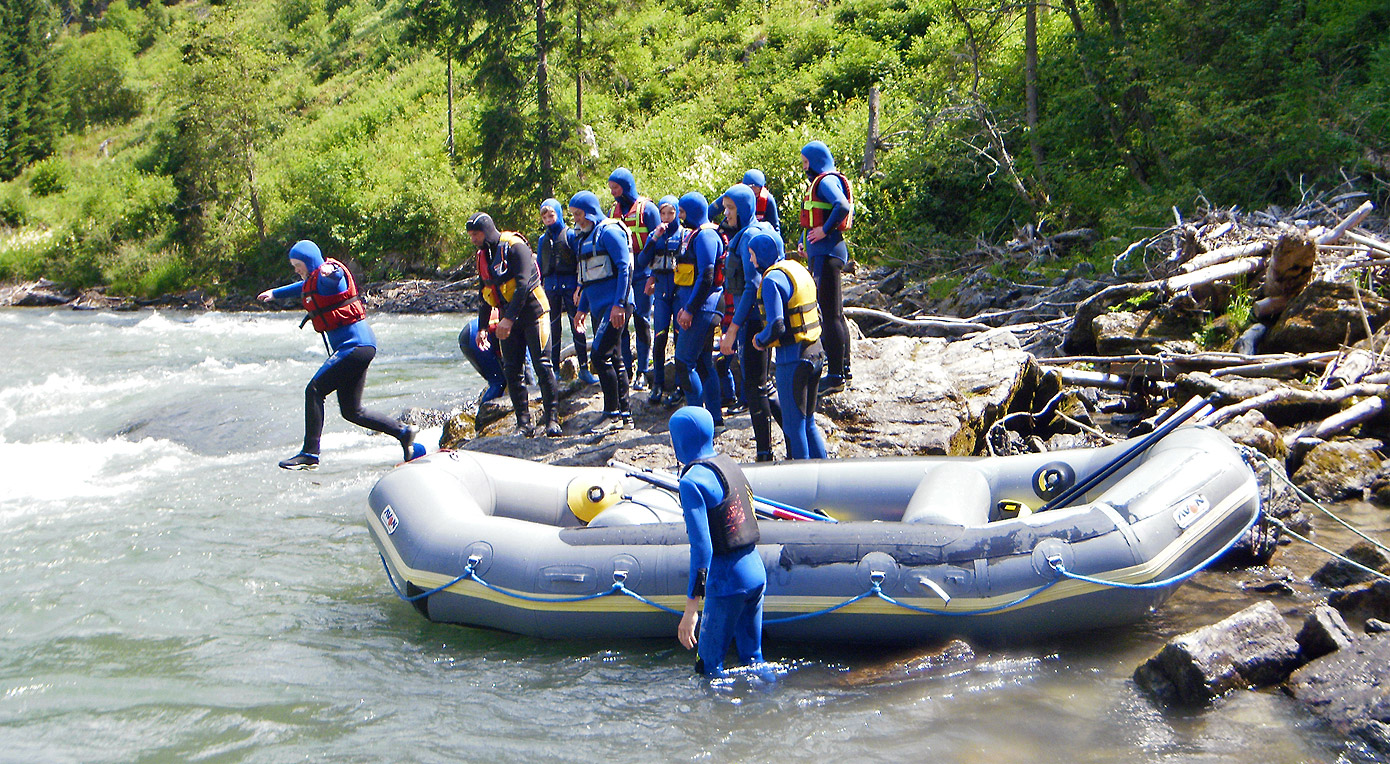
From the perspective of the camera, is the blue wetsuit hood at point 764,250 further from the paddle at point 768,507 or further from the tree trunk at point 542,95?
the tree trunk at point 542,95

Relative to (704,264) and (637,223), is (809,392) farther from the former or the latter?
(637,223)

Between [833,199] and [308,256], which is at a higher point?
[833,199]

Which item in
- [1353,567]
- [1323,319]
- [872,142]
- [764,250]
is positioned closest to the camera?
[1353,567]

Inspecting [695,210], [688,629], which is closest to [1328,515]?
[688,629]

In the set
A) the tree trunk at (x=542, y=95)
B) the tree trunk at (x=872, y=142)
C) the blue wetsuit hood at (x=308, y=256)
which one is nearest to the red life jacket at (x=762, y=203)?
the blue wetsuit hood at (x=308, y=256)

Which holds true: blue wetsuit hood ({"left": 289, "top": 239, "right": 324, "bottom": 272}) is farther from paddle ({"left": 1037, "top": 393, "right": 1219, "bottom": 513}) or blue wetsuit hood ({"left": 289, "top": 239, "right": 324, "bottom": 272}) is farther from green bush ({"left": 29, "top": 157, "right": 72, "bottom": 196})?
green bush ({"left": 29, "top": 157, "right": 72, "bottom": 196})

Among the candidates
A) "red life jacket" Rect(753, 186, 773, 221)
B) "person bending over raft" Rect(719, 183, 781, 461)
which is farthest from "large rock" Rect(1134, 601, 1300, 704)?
"red life jacket" Rect(753, 186, 773, 221)

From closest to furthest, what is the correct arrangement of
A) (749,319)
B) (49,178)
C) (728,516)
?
1. (728,516)
2. (749,319)
3. (49,178)

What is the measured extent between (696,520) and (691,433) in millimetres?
351

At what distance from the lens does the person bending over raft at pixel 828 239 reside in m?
6.76

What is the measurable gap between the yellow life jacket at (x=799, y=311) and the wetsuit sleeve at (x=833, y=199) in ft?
3.45

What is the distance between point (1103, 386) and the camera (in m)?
7.71

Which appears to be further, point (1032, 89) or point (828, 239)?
point (1032, 89)

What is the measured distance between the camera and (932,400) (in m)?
6.84
